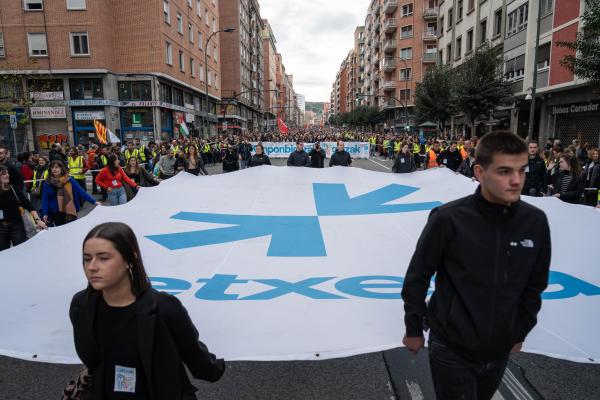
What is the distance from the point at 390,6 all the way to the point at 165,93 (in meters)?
50.6

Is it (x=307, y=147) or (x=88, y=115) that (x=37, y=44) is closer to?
(x=88, y=115)

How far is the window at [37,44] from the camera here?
34375mm

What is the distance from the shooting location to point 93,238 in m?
2.03

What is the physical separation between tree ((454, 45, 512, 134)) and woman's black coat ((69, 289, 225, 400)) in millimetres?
30394

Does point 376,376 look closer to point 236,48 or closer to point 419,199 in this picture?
point 419,199

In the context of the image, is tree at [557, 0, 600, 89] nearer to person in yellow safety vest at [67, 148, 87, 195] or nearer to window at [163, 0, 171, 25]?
person in yellow safety vest at [67, 148, 87, 195]

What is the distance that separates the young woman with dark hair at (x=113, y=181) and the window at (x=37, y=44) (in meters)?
30.8

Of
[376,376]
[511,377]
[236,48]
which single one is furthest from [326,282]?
[236,48]

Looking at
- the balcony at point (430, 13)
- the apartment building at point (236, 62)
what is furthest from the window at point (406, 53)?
the apartment building at point (236, 62)

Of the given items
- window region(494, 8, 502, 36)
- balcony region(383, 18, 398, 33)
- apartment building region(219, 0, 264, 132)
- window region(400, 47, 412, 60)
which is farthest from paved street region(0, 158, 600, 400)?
balcony region(383, 18, 398, 33)

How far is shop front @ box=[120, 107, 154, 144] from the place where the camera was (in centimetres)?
3716

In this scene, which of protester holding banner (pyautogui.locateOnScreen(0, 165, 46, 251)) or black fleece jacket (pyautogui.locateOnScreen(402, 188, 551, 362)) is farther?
protester holding banner (pyautogui.locateOnScreen(0, 165, 46, 251))

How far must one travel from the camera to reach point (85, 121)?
3597cm

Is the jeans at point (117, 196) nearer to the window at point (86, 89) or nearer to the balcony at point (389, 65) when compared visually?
the window at point (86, 89)
